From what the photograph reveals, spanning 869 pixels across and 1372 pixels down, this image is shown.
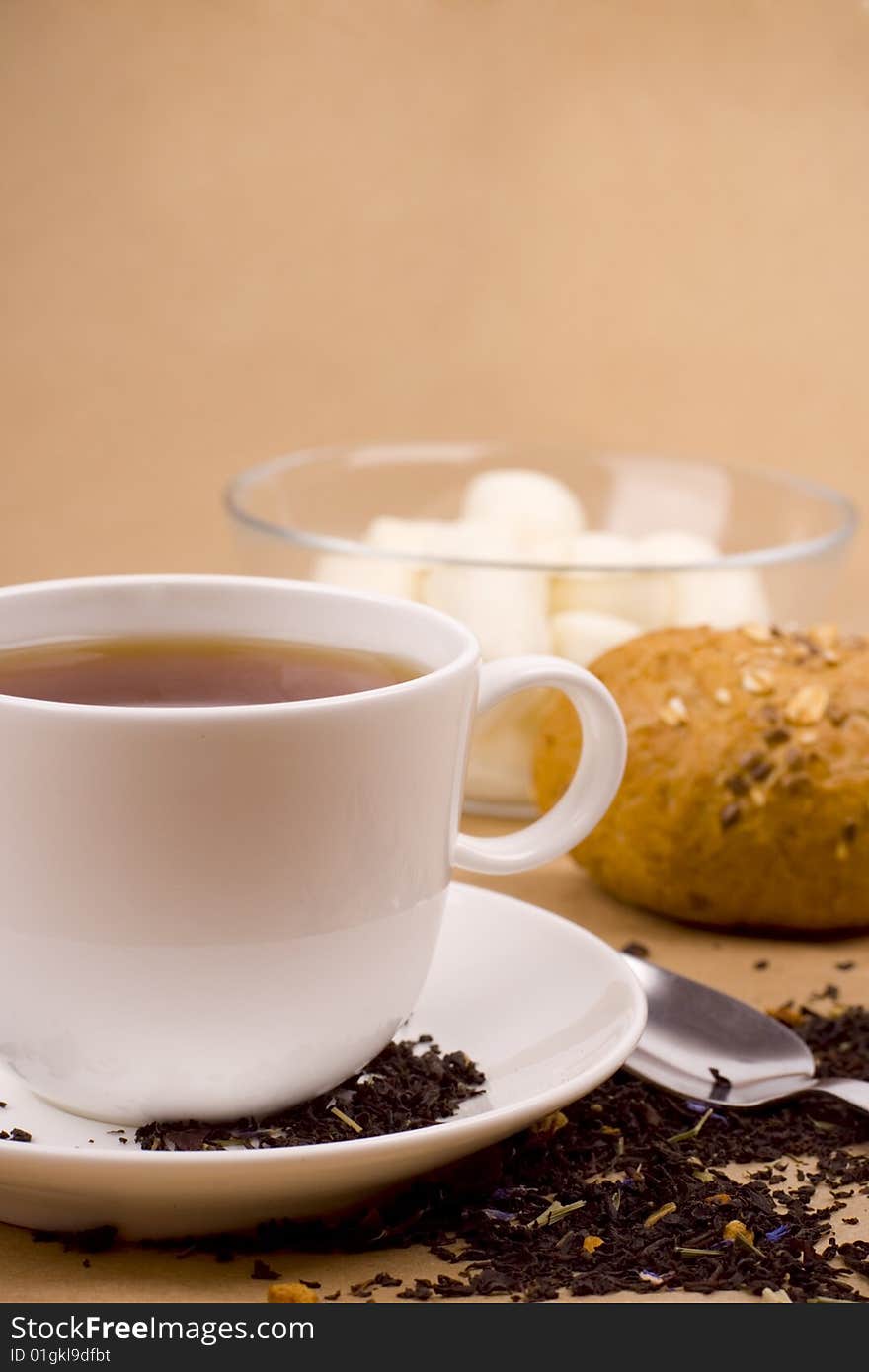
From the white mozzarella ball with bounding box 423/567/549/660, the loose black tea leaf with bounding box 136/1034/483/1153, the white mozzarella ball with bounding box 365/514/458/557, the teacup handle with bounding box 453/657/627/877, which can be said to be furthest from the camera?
the white mozzarella ball with bounding box 365/514/458/557

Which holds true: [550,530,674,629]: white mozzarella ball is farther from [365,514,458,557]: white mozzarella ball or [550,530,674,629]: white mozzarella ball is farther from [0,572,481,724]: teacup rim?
[0,572,481,724]: teacup rim

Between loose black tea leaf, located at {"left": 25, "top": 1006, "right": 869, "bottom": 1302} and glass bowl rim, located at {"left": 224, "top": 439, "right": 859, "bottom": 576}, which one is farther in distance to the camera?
glass bowl rim, located at {"left": 224, "top": 439, "right": 859, "bottom": 576}

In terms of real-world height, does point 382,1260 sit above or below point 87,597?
below

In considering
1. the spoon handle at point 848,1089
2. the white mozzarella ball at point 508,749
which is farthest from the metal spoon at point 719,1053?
the white mozzarella ball at point 508,749

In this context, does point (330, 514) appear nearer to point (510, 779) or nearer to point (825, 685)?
point (510, 779)

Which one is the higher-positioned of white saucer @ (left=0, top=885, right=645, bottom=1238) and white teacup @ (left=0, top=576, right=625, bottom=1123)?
white teacup @ (left=0, top=576, right=625, bottom=1123)

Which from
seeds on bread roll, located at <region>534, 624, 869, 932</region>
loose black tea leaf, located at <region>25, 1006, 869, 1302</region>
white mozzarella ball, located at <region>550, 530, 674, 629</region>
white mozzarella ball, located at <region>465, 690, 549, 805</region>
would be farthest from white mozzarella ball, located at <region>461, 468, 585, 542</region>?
loose black tea leaf, located at <region>25, 1006, 869, 1302</region>

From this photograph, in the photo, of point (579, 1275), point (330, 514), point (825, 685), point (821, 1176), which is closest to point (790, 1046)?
point (821, 1176)

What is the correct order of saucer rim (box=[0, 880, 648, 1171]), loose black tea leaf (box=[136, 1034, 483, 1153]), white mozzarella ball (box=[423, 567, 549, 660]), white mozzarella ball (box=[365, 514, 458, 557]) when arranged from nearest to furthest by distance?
saucer rim (box=[0, 880, 648, 1171])
loose black tea leaf (box=[136, 1034, 483, 1153])
white mozzarella ball (box=[423, 567, 549, 660])
white mozzarella ball (box=[365, 514, 458, 557])

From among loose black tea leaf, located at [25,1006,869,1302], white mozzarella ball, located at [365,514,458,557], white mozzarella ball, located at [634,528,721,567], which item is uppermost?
white mozzarella ball, located at [634,528,721,567]
